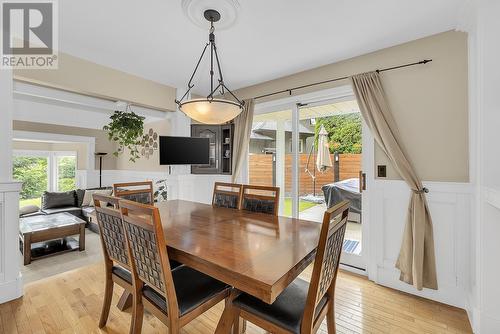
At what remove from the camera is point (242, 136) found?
368cm

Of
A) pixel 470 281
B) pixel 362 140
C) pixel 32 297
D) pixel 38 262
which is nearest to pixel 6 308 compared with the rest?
pixel 32 297

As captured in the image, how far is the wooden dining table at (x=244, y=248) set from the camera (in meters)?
1.03

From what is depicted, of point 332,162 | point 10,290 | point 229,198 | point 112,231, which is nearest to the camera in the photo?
point 112,231

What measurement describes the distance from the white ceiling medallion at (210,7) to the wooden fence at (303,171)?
1.93 metres

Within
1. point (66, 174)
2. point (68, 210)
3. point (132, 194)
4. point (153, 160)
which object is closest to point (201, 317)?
point (132, 194)

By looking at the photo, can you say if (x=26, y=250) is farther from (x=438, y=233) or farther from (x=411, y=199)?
(x=438, y=233)

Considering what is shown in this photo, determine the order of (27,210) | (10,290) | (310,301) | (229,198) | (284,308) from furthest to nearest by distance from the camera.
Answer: (27,210), (229,198), (10,290), (284,308), (310,301)

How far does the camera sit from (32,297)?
7.06 feet

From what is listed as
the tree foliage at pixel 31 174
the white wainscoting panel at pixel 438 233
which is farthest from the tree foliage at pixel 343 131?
the tree foliage at pixel 31 174

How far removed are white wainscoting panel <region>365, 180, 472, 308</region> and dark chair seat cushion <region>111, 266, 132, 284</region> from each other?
238cm

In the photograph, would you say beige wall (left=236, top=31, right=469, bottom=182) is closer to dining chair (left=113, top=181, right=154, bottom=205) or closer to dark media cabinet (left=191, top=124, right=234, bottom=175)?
dark media cabinet (left=191, top=124, right=234, bottom=175)

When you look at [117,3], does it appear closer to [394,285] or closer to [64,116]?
[394,285]

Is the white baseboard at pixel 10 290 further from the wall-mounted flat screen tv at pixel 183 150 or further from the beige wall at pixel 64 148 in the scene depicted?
the beige wall at pixel 64 148

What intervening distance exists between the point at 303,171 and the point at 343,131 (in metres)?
0.76
